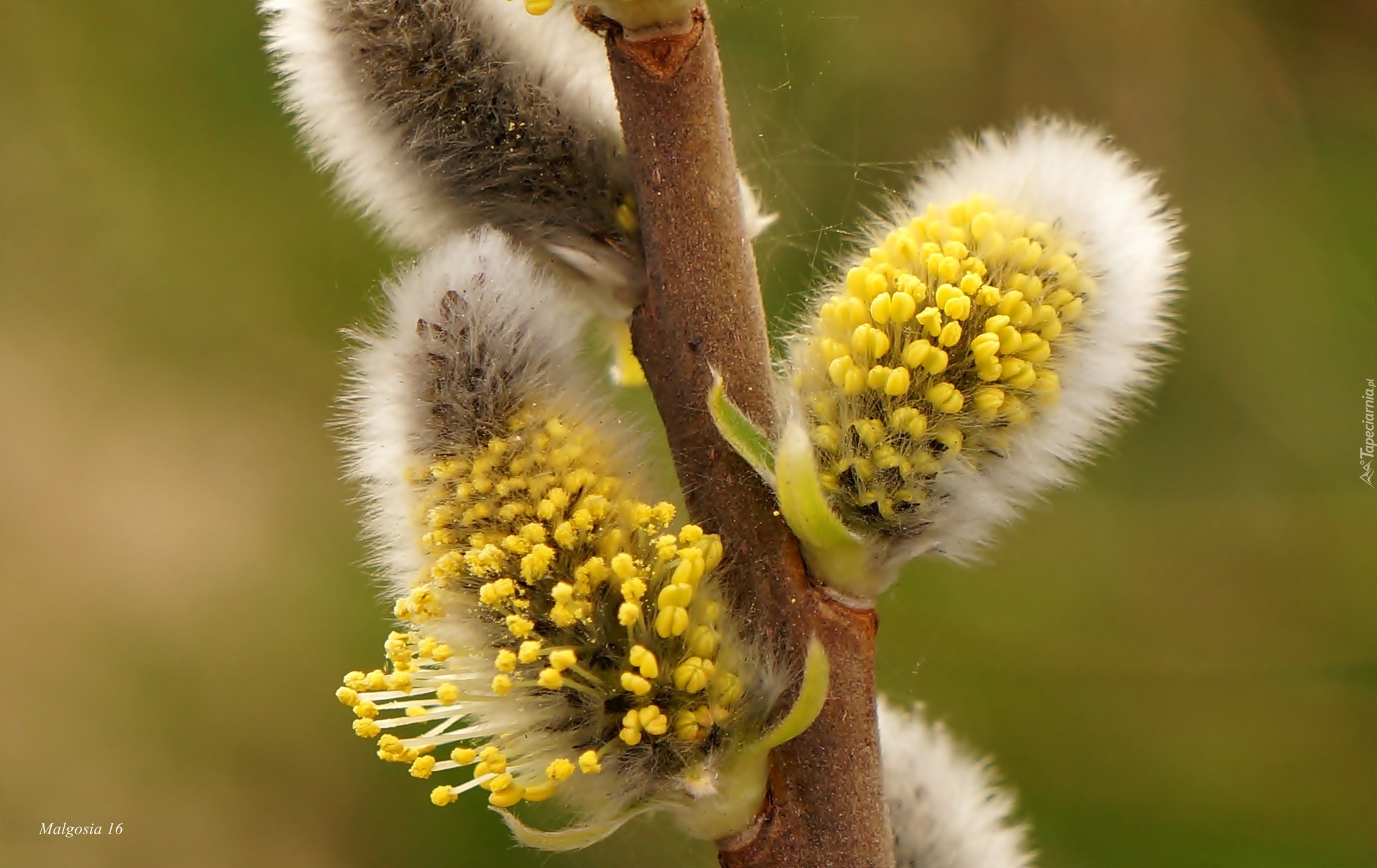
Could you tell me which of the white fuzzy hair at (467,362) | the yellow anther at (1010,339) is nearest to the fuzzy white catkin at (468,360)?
the white fuzzy hair at (467,362)

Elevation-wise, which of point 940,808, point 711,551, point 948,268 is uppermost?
point 948,268

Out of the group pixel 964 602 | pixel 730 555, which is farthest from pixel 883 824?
pixel 964 602

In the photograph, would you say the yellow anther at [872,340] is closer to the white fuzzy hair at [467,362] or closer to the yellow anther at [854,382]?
the yellow anther at [854,382]

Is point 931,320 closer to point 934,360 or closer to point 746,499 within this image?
point 934,360

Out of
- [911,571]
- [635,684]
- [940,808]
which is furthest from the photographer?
[911,571]

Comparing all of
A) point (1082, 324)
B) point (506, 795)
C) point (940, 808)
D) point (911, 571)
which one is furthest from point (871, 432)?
point (911, 571)

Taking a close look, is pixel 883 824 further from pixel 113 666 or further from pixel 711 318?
pixel 113 666

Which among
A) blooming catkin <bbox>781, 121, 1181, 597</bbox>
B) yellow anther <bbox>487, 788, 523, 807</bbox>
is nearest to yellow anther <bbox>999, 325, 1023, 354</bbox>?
blooming catkin <bbox>781, 121, 1181, 597</bbox>
